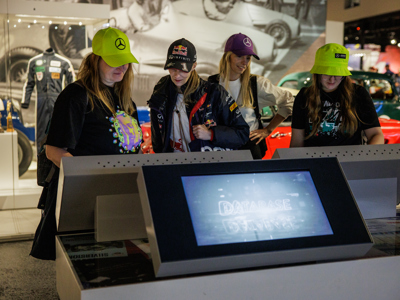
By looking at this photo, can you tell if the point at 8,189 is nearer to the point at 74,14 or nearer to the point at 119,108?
the point at 74,14

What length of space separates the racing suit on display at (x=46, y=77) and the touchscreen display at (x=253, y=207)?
4.71 metres

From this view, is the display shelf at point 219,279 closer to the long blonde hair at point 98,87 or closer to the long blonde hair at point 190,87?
the long blonde hair at point 98,87

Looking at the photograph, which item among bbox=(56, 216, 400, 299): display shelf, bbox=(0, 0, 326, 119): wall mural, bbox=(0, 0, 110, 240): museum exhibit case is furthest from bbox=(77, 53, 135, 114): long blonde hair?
bbox=(0, 0, 326, 119): wall mural

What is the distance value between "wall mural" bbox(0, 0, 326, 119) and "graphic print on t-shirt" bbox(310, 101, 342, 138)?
218 inches

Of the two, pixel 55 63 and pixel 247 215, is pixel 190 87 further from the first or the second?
pixel 55 63

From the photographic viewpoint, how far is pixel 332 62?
229cm

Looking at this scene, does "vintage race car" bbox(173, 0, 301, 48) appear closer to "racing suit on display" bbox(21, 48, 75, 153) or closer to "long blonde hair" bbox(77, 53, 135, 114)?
"racing suit on display" bbox(21, 48, 75, 153)

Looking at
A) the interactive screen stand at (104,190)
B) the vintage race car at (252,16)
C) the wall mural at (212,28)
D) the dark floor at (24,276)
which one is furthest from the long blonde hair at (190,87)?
the vintage race car at (252,16)

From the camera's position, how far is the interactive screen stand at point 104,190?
133cm

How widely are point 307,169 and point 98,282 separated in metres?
0.67

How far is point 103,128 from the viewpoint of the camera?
1832mm

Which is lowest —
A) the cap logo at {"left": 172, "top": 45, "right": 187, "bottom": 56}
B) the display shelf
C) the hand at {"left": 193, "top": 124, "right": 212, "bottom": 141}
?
the display shelf

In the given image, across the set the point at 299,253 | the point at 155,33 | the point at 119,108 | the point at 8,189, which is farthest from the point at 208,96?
the point at 155,33

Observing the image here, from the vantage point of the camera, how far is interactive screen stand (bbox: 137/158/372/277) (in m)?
1.14
